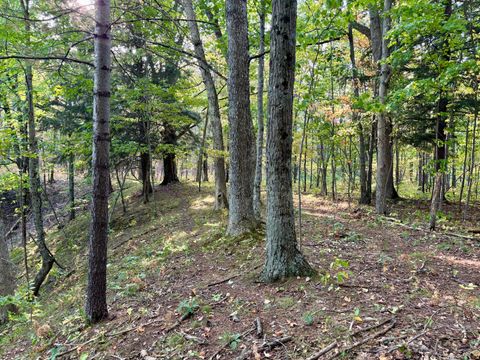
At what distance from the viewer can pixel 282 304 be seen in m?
3.75

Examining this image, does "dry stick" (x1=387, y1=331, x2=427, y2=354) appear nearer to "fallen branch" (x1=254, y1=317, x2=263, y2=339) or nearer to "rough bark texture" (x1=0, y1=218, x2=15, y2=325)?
"fallen branch" (x1=254, y1=317, x2=263, y2=339)

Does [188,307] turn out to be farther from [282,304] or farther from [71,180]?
[71,180]

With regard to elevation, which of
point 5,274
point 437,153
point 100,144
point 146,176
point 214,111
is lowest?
point 5,274

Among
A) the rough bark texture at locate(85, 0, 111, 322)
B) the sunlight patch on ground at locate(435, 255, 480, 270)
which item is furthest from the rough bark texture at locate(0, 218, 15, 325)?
the sunlight patch on ground at locate(435, 255, 480, 270)

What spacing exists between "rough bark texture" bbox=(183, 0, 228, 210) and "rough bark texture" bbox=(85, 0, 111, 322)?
433 cm

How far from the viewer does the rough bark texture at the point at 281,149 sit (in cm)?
383

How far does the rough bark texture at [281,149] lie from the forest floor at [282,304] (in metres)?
0.29

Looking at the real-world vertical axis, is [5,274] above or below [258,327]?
below

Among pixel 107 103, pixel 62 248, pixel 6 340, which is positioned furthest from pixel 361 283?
pixel 62 248

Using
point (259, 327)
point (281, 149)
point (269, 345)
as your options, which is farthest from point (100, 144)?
point (269, 345)

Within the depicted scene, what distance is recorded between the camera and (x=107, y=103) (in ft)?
13.3

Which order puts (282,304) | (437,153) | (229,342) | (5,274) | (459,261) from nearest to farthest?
1. (229,342)
2. (282,304)
3. (459,261)
4. (5,274)
5. (437,153)

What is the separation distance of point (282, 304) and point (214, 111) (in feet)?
23.0

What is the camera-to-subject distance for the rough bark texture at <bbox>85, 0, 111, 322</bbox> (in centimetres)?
397
